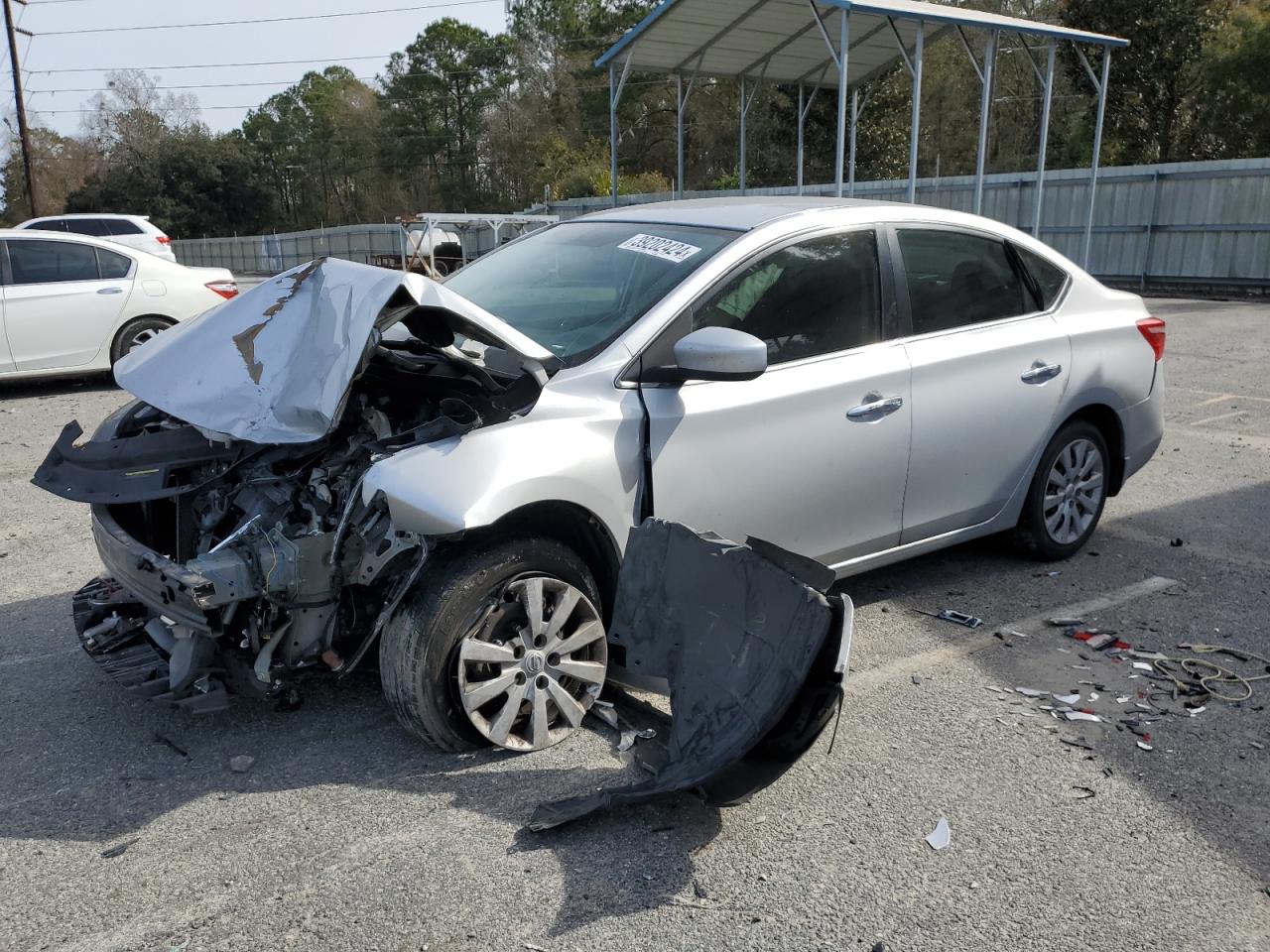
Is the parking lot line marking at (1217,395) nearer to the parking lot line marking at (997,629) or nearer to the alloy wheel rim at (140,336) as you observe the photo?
the parking lot line marking at (997,629)

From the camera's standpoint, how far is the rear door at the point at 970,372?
14.3ft

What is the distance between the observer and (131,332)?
34.3ft

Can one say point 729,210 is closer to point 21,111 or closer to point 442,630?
point 442,630

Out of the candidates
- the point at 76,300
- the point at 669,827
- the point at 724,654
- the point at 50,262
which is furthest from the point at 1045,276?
the point at 50,262

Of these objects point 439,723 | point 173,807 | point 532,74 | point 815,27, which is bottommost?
point 173,807

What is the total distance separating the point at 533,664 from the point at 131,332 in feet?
28.6

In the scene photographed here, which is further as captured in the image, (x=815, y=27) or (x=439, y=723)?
(x=815, y=27)

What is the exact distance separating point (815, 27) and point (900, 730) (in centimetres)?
1842

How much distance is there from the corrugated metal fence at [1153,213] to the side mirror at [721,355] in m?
19.6

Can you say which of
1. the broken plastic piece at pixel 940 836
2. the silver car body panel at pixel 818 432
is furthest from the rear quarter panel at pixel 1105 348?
the broken plastic piece at pixel 940 836

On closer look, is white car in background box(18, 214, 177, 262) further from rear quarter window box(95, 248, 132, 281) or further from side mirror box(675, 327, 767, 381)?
side mirror box(675, 327, 767, 381)

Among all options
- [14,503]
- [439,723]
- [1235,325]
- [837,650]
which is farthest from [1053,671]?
[1235,325]

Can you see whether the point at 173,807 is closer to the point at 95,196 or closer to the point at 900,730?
the point at 900,730

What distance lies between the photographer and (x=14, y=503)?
655 cm
